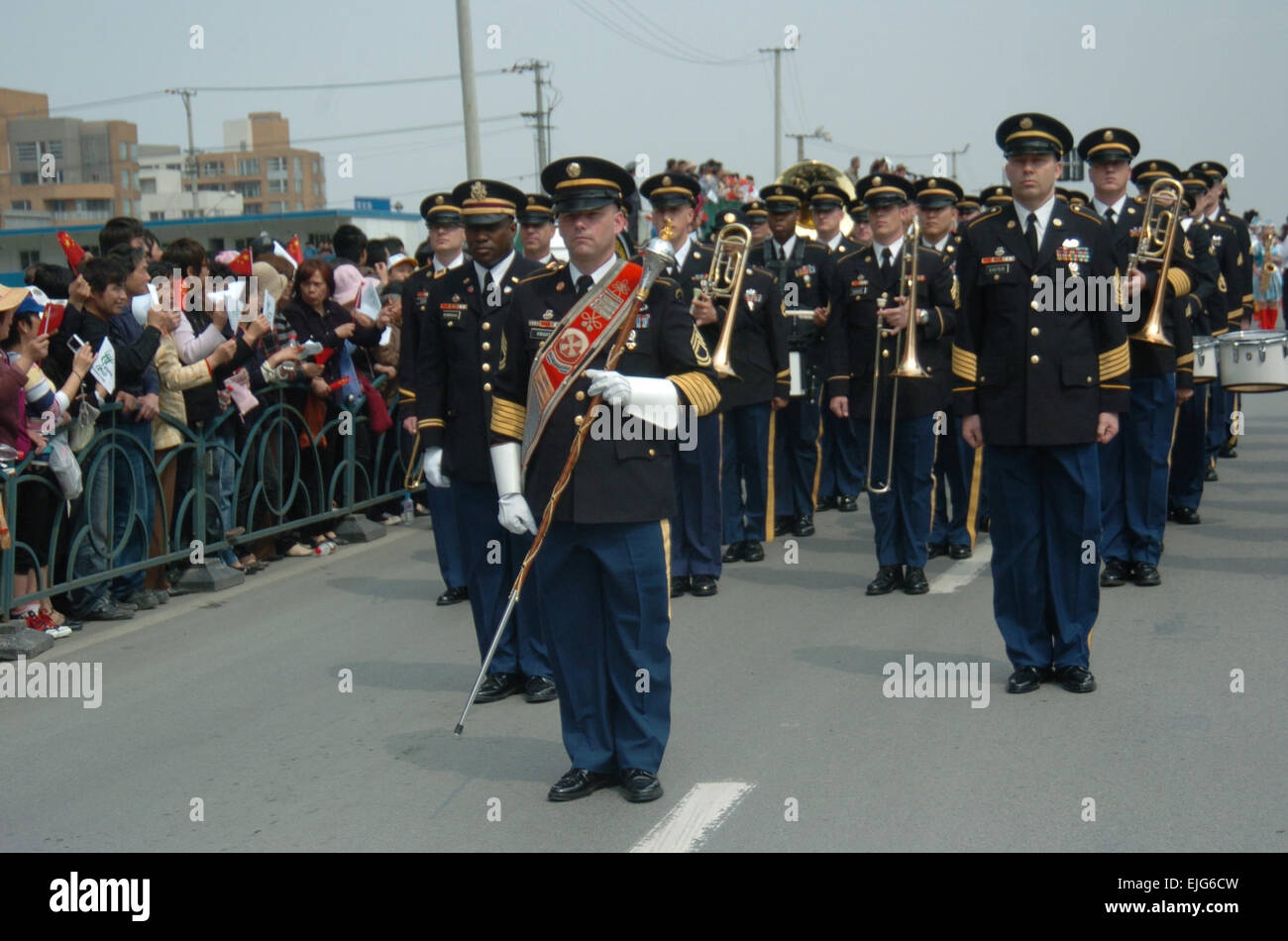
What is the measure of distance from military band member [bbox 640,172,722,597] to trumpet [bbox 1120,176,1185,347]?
2503 millimetres

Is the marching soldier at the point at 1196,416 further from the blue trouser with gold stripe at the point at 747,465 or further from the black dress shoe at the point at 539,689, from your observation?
the black dress shoe at the point at 539,689

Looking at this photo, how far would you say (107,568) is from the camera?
8672 millimetres

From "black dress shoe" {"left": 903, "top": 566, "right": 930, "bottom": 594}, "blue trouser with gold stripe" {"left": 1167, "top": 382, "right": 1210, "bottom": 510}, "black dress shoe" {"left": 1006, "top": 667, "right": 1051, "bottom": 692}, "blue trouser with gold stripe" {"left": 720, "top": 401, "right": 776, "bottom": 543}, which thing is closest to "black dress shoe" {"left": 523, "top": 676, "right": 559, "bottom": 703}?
"black dress shoe" {"left": 1006, "top": 667, "right": 1051, "bottom": 692}

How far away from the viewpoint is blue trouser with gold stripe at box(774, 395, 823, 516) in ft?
36.2

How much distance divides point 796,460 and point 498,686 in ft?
15.4

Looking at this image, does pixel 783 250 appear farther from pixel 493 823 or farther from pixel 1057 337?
pixel 493 823

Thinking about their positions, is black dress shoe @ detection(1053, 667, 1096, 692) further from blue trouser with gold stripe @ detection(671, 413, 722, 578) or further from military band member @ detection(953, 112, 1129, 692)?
blue trouser with gold stripe @ detection(671, 413, 722, 578)

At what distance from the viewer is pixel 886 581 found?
348 inches

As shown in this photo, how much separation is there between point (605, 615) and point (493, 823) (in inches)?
32.0

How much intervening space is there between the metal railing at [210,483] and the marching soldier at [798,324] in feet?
10.3

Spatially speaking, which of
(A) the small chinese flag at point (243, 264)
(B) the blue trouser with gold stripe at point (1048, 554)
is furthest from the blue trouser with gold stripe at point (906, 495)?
(A) the small chinese flag at point (243, 264)

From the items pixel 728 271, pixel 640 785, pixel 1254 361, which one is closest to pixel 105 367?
pixel 728 271

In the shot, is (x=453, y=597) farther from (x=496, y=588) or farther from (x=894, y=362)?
(x=894, y=362)

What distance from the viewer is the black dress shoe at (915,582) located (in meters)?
8.77
